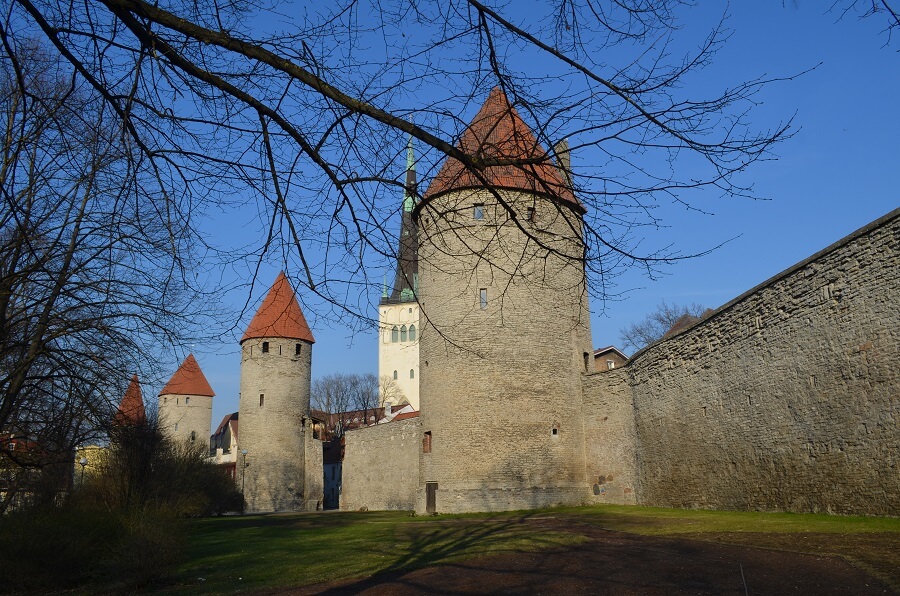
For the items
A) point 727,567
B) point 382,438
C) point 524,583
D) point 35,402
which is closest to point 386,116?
point 524,583

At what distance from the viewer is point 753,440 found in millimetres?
14367

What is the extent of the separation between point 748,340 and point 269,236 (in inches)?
501

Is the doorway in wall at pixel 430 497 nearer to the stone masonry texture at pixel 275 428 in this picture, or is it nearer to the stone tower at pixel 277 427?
the stone tower at pixel 277 427

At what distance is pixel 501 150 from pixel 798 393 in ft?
36.6

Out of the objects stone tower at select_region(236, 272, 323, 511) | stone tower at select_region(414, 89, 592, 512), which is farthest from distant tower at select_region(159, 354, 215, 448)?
stone tower at select_region(414, 89, 592, 512)

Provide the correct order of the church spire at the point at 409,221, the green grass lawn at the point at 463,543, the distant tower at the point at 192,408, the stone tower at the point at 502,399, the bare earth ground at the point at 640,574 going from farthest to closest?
the distant tower at the point at 192,408
the stone tower at the point at 502,399
the green grass lawn at the point at 463,543
the bare earth ground at the point at 640,574
the church spire at the point at 409,221

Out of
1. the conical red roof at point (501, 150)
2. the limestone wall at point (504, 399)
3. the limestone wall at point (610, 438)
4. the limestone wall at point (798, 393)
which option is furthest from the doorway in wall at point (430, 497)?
the conical red roof at point (501, 150)

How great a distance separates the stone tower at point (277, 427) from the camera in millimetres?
37219

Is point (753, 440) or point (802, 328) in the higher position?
point (802, 328)

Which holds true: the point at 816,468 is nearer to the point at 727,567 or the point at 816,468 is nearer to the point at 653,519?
the point at 653,519

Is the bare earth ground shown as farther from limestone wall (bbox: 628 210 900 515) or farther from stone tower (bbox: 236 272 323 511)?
stone tower (bbox: 236 272 323 511)

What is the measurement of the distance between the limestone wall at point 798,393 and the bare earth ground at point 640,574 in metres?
2.75

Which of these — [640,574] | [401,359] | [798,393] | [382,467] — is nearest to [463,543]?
[640,574]

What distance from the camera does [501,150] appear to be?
3.73 metres
